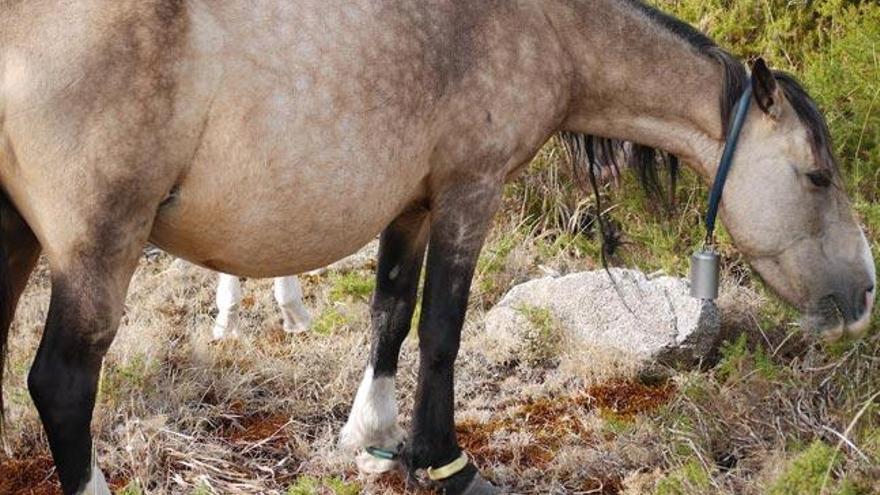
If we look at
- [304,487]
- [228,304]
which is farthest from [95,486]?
[228,304]

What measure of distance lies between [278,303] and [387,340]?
59.9 inches

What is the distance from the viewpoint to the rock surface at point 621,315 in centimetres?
533

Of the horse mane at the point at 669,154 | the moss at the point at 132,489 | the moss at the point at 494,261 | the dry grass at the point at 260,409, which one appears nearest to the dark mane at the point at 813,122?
the horse mane at the point at 669,154

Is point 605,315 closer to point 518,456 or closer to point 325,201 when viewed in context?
point 518,456

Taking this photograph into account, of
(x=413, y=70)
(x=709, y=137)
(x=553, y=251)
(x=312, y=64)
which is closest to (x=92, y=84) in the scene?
(x=312, y=64)

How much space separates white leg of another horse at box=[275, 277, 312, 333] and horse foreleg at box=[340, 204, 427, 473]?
4.28 ft

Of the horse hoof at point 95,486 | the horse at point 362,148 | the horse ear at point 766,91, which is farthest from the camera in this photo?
the horse ear at point 766,91

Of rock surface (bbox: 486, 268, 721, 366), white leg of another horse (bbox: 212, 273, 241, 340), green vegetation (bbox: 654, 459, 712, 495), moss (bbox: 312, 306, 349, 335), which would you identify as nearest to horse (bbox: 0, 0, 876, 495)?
green vegetation (bbox: 654, 459, 712, 495)

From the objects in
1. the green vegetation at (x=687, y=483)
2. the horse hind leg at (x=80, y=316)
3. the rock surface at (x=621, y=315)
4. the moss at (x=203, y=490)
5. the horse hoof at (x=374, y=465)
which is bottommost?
the horse hoof at (x=374, y=465)

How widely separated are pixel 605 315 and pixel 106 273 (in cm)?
282

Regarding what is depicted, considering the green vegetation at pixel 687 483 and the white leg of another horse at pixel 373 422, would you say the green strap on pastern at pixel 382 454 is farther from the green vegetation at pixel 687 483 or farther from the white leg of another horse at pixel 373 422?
the green vegetation at pixel 687 483

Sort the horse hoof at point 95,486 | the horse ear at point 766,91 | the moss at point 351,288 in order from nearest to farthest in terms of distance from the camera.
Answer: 1. the horse hoof at point 95,486
2. the horse ear at point 766,91
3. the moss at point 351,288

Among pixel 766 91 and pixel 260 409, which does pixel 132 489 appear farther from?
pixel 766 91

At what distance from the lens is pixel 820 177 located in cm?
424
